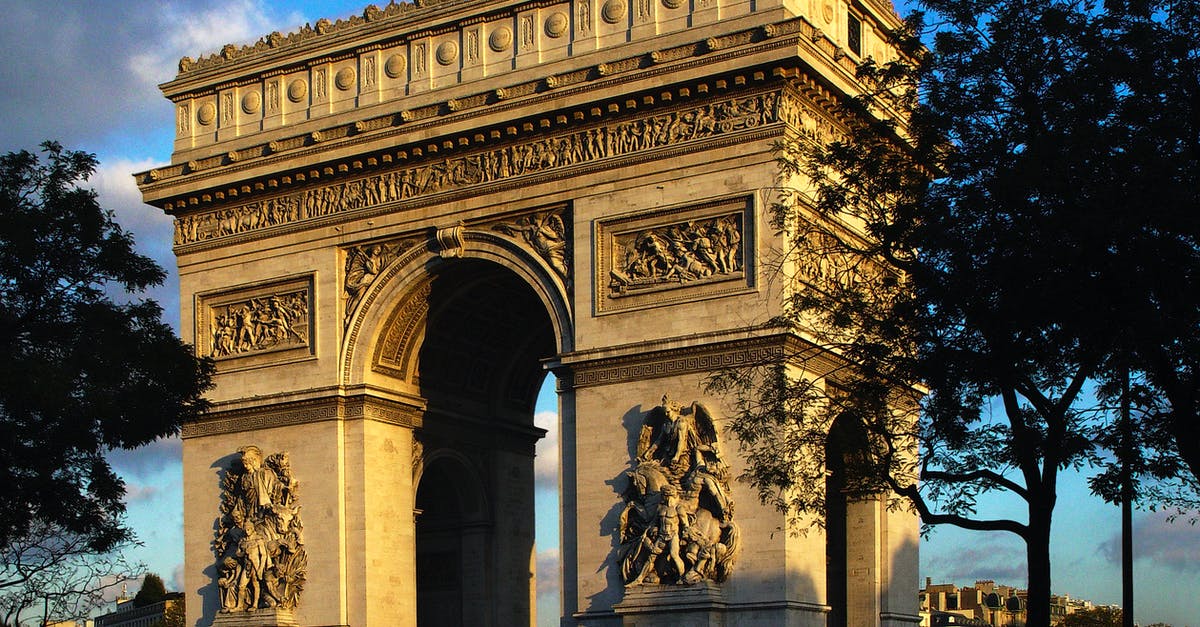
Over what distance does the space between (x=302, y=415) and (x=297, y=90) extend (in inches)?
267

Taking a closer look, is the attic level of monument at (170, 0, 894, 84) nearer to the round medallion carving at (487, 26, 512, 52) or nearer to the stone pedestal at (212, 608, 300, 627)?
the round medallion carving at (487, 26, 512, 52)

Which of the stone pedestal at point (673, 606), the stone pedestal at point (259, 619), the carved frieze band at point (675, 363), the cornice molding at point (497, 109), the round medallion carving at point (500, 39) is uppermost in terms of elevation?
the round medallion carving at point (500, 39)

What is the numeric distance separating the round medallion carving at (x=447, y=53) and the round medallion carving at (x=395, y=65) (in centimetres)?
83

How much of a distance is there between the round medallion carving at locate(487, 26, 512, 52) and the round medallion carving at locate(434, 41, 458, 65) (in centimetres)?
79

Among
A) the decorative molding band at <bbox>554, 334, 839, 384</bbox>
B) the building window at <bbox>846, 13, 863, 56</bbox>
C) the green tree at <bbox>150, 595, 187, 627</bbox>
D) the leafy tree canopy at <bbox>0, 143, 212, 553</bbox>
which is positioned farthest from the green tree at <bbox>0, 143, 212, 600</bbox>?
the green tree at <bbox>150, 595, 187, 627</bbox>

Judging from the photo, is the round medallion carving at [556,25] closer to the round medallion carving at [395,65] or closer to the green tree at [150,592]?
the round medallion carving at [395,65]

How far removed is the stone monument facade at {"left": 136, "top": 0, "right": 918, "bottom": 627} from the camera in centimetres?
3047

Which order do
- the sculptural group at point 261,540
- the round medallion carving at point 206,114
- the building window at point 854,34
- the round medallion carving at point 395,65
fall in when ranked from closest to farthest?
the building window at point 854,34, the sculptural group at point 261,540, the round medallion carving at point 395,65, the round medallion carving at point 206,114

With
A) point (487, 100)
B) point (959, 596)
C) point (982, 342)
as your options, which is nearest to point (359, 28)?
point (487, 100)

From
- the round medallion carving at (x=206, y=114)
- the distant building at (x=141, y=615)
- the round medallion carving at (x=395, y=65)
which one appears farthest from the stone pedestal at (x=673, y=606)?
the distant building at (x=141, y=615)

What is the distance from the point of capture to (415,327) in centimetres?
3566

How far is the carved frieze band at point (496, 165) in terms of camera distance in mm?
31031

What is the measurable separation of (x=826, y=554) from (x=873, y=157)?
38.3 feet

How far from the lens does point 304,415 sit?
116 ft
